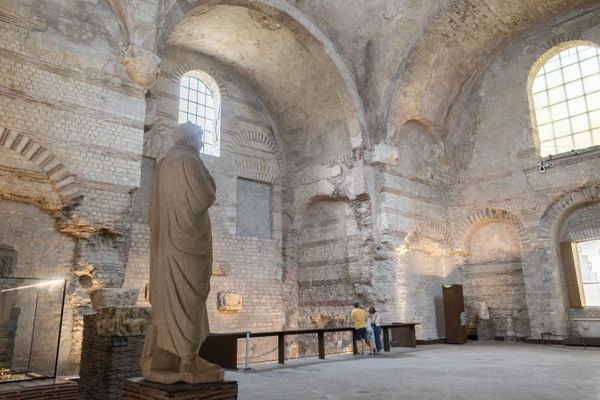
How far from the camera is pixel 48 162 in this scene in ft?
24.5

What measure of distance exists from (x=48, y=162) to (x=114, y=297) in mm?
2562

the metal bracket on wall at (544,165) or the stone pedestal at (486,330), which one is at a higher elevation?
the metal bracket on wall at (544,165)

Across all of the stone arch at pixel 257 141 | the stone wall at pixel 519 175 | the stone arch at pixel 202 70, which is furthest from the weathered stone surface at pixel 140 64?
the stone wall at pixel 519 175

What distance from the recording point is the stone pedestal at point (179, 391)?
3199 millimetres

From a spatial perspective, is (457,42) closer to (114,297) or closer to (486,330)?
(486,330)

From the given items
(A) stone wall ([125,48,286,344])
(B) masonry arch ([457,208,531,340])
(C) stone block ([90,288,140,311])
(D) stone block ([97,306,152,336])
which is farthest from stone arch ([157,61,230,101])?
(B) masonry arch ([457,208,531,340])

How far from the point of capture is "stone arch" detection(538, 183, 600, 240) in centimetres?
1150

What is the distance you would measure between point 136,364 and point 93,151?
3948 mm

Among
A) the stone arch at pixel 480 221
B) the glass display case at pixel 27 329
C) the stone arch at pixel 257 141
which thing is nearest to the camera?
the glass display case at pixel 27 329

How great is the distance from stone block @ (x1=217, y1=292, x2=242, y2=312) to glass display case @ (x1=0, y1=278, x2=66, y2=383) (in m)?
6.07

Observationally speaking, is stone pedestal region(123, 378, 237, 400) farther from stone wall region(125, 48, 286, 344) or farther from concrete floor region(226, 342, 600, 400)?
stone wall region(125, 48, 286, 344)

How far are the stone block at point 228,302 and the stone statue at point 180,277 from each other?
816cm

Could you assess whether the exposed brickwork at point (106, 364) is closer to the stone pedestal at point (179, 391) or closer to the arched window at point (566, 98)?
the stone pedestal at point (179, 391)

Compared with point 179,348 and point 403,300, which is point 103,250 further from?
point 403,300
